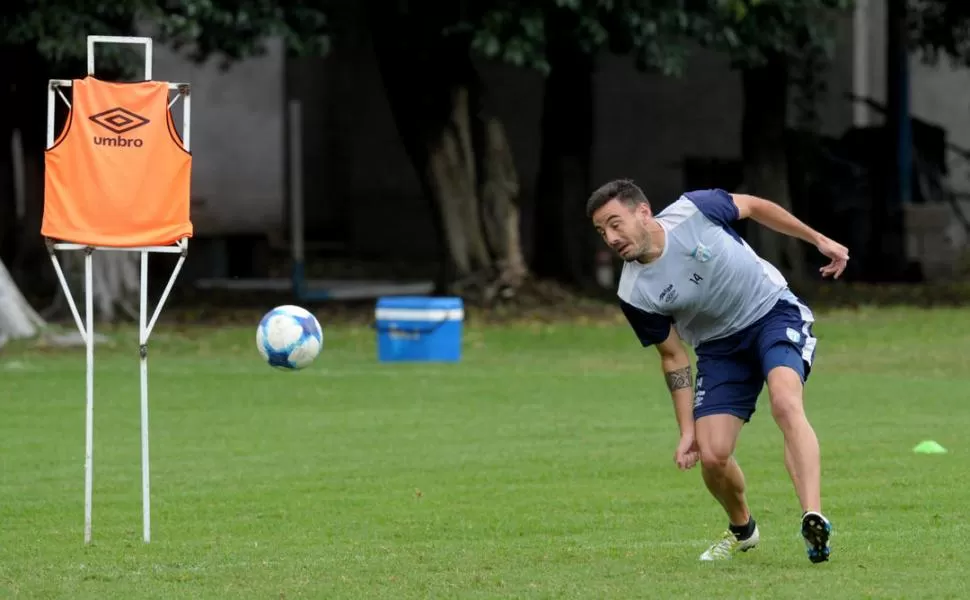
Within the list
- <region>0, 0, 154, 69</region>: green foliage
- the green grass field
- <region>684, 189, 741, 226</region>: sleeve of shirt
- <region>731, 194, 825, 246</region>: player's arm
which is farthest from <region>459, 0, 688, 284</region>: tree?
<region>684, 189, 741, 226</region>: sleeve of shirt

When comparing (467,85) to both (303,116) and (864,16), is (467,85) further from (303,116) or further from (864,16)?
(303,116)

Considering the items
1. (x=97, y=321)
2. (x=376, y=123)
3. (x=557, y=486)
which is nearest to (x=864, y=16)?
(x=376, y=123)

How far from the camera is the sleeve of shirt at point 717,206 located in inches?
345

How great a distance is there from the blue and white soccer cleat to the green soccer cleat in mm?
631

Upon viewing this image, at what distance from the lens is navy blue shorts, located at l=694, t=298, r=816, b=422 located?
8664mm

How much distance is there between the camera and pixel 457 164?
93.7 feet

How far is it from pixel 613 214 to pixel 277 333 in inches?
121

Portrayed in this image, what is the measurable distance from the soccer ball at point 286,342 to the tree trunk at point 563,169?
22.6 m

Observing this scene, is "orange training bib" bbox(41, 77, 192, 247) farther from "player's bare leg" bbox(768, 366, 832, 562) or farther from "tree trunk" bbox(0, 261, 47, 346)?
"tree trunk" bbox(0, 261, 47, 346)

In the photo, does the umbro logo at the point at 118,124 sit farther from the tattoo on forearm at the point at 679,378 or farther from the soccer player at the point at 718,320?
the tattoo on forearm at the point at 679,378

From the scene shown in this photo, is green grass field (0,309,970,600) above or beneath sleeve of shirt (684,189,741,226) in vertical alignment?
beneath

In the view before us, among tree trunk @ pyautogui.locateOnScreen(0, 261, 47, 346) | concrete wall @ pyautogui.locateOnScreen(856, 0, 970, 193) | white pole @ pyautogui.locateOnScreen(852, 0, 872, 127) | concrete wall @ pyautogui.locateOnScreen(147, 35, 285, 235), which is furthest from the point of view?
concrete wall @ pyautogui.locateOnScreen(147, 35, 285, 235)

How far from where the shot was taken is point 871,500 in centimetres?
1105

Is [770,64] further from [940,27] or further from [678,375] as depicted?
[678,375]
